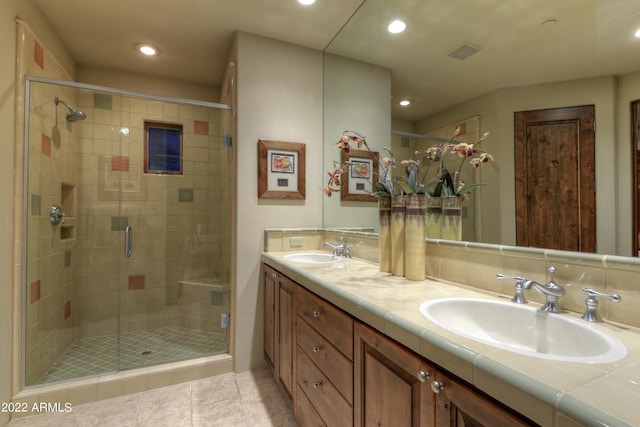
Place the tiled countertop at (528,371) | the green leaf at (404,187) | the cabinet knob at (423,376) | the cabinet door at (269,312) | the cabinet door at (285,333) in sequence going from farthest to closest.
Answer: the cabinet door at (269,312) < the cabinet door at (285,333) < the green leaf at (404,187) < the cabinet knob at (423,376) < the tiled countertop at (528,371)

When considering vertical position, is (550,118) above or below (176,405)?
above

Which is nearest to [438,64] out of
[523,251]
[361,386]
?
[523,251]

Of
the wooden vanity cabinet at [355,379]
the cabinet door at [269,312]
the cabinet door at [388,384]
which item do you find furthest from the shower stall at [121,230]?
the cabinet door at [388,384]

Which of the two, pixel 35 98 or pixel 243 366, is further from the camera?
pixel 243 366

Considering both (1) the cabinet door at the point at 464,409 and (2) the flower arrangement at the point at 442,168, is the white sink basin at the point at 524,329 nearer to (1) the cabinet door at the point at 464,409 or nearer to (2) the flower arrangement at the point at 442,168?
(1) the cabinet door at the point at 464,409

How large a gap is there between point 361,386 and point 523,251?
2.25 feet

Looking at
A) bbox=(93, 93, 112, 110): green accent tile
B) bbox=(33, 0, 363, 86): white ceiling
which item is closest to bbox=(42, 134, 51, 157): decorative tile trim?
bbox=(93, 93, 112, 110): green accent tile

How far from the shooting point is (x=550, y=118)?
36.9 inches

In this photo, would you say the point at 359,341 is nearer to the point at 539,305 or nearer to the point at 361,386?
the point at 361,386

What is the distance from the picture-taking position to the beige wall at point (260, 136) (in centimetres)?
213

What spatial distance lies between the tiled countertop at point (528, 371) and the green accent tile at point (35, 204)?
81.6 inches

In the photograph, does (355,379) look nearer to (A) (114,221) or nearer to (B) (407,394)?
(B) (407,394)

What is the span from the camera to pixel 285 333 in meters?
1.63

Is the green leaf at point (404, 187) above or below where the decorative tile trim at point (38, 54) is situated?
below
